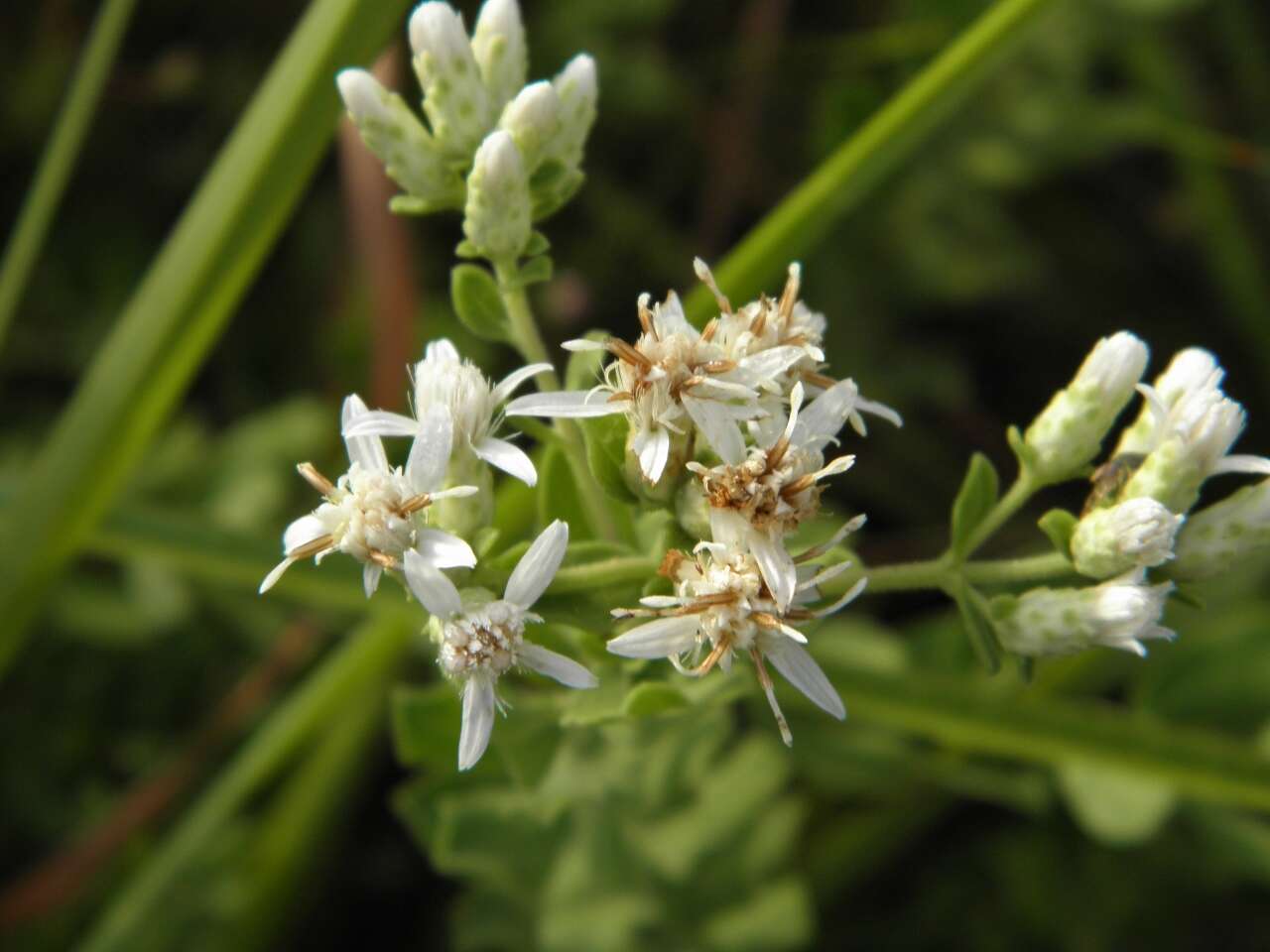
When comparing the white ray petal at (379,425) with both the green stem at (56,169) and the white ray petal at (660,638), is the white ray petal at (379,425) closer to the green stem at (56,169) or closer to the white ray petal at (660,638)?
the white ray petal at (660,638)

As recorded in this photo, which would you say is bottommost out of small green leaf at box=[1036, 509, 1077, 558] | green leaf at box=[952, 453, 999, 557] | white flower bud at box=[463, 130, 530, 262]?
small green leaf at box=[1036, 509, 1077, 558]

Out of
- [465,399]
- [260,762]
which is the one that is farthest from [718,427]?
[260,762]

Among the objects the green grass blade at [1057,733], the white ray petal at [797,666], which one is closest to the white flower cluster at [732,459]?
the white ray petal at [797,666]

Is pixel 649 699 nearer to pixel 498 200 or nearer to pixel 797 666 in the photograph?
pixel 797 666

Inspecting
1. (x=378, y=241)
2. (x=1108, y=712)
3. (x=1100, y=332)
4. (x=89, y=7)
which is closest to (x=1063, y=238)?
(x=1100, y=332)

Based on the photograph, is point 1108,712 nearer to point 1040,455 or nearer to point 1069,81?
point 1040,455

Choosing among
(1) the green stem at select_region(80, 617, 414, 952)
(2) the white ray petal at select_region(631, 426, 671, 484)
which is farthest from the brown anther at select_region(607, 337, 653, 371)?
(1) the green stem at select_region(80, 617, 414, 952)

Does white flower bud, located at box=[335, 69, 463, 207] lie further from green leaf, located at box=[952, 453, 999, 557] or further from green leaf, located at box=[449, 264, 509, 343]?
green leaf, located at box=[952, 453, 999, 557]
